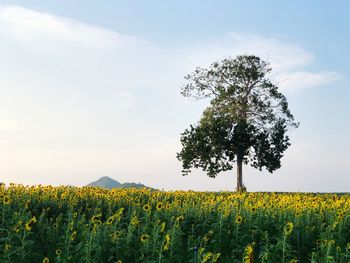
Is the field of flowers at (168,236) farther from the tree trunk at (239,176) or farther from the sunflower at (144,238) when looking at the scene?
the tree trunk at (239,176)

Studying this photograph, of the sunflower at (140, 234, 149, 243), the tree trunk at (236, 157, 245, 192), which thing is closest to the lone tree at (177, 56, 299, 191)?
the tree trunk at (236, 157, 245, 192)

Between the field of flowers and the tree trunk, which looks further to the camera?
the tree trunk

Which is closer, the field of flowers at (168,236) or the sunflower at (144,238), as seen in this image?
the sunflower at (144,238)

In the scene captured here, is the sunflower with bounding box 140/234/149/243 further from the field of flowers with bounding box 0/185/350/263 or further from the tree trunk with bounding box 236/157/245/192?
the tree trunk with bounding box 236/157/245/192

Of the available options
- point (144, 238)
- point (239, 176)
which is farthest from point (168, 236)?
point (239, 176)

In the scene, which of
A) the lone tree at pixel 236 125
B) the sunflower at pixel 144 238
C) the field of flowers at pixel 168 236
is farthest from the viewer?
the lone tree at pixel 236 125

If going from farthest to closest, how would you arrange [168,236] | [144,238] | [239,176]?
[239,176] → [144,238] → [168,236]

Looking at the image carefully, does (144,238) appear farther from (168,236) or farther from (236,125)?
(236,125)

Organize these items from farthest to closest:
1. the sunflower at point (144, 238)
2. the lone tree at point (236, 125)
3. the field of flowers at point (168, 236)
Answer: the lone tree at point (236, 125), the field of flowers at point (168, 236), the sunflower at point (144, 238)

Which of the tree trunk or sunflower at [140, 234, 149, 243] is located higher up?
the tree trunk

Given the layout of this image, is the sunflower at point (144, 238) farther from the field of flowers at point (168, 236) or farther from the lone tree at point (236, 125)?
the lone tree at point (236, 125)

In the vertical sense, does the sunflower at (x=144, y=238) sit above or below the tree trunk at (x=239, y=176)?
below

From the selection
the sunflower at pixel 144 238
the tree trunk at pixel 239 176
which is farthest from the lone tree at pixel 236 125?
the sunflower at pixel 144 238

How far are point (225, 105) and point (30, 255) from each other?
31.2m
